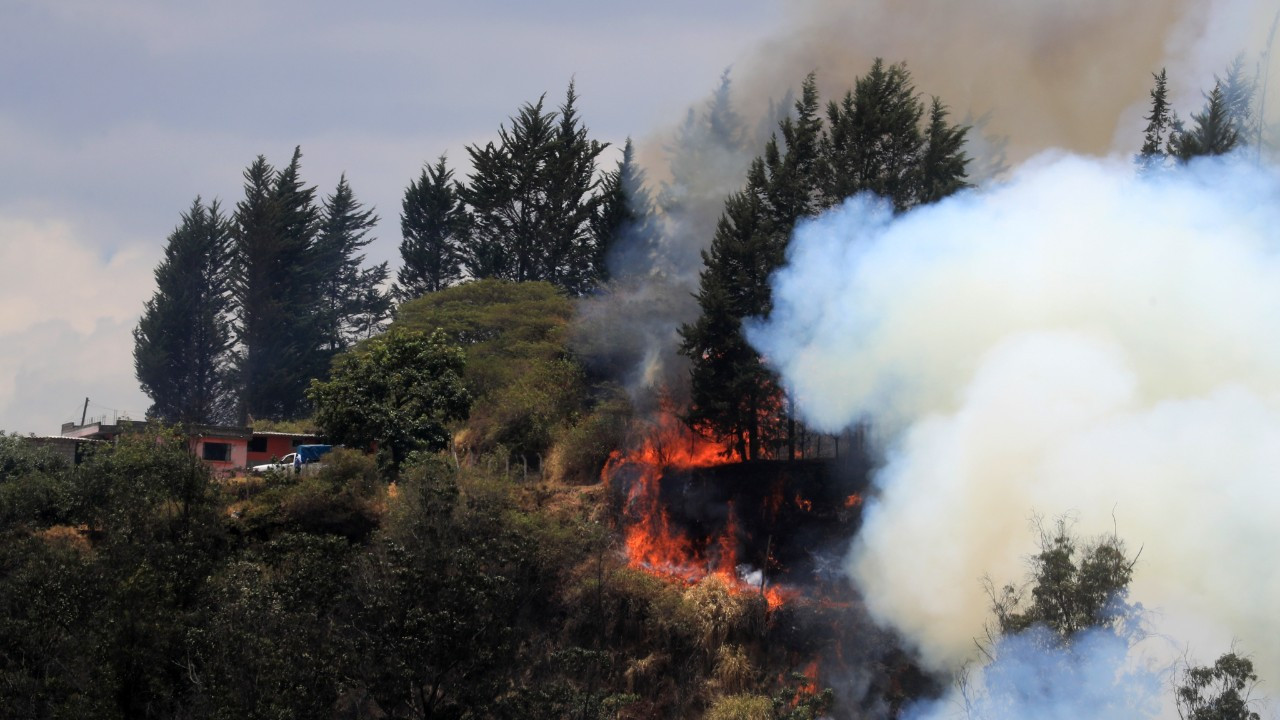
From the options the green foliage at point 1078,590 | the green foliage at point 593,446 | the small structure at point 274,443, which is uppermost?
the small structure at point 274,443

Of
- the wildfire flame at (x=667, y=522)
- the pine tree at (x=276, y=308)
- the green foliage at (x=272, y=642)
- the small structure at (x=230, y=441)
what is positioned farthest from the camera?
the pine tree at (x=276, y=308)

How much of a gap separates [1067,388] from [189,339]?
59856 mm

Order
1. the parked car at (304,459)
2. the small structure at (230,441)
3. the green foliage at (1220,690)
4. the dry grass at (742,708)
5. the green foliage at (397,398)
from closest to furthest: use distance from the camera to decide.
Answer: the green foliage at (1220,690)
the dry grass at (742,708)
the green foliage at (397,398)
the parked car at (304,459)
the small structure at (230,441)

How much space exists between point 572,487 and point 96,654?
1566 cm

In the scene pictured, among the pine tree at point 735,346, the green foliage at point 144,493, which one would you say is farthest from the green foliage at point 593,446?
the green foliage at point 144,493

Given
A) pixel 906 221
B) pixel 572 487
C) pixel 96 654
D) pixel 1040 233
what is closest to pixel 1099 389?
pixel 1040 233

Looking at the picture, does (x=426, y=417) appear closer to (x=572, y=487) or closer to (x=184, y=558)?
(x=572, y=487)

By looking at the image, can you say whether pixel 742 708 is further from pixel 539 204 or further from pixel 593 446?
pixel 539 204

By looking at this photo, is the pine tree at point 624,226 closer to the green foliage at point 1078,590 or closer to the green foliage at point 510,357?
the green foliage at point 510,357

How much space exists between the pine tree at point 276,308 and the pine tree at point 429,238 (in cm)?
546

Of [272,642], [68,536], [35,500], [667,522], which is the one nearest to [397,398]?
[667,522]

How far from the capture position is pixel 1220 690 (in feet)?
85.4

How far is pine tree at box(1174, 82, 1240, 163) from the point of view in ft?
143

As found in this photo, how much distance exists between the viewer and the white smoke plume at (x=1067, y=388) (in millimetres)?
28531
